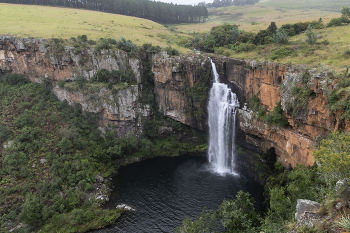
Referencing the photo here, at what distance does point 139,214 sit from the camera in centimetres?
2988

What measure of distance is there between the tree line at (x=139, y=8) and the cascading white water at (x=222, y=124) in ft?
185

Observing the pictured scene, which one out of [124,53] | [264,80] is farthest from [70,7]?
[264,80]

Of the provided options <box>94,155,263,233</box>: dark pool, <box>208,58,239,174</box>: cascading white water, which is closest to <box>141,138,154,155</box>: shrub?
<box>94,155,263,233</box>: dark pool

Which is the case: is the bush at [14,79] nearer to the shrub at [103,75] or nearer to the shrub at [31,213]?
the shrub at [103,75]

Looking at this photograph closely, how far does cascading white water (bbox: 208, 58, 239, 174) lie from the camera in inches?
1515

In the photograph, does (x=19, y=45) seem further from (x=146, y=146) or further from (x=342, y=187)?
(x=342, y=187)

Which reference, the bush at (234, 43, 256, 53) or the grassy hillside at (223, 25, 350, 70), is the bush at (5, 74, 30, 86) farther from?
the bush at (234, 43, 256, 53)

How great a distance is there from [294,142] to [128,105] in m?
30.1

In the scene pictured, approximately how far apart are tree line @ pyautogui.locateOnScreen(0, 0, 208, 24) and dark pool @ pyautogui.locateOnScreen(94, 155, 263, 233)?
64.2 m

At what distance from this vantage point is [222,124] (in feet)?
132

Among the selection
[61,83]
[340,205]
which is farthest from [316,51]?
[61,83]

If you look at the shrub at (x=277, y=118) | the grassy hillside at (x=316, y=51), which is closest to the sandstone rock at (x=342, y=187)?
the grassy hillside at (x=316, y=51)

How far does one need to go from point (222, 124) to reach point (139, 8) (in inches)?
2516

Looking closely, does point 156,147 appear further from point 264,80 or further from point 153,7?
point 153,7
